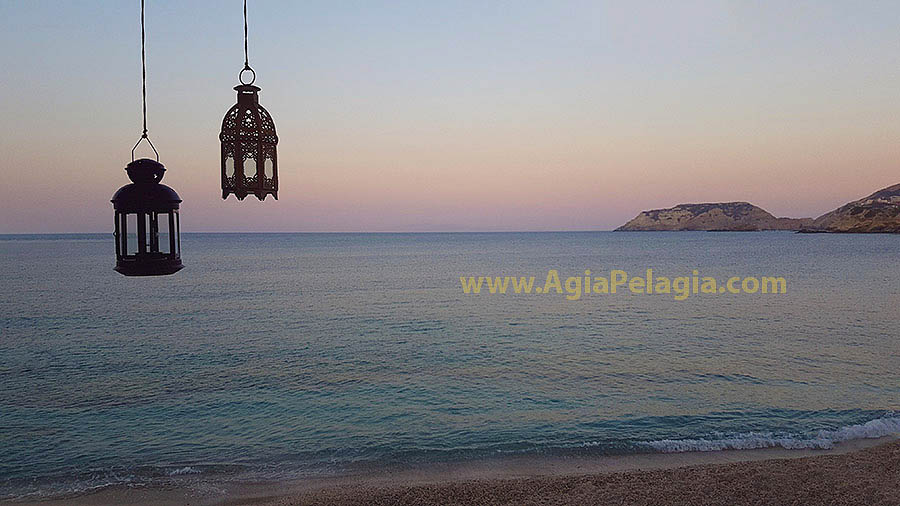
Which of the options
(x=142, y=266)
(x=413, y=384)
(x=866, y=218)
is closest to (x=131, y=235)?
(x=142, y=266)

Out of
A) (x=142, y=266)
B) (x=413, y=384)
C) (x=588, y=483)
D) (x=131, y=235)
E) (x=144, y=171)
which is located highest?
(x=144, y=171)

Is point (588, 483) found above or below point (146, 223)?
below

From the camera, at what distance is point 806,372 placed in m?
14.5

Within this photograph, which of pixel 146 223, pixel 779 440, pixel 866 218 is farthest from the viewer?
pixel 866 218

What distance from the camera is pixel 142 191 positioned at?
4363 mm

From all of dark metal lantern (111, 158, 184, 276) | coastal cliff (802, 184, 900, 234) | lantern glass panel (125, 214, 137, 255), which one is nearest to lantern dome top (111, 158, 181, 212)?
dark metal lantern (111, 158, 184, 276)

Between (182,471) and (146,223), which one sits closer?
(146,223)

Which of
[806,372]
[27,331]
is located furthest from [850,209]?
[27,331]

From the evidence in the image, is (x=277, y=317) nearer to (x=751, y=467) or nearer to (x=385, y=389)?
(x=385, y=389)

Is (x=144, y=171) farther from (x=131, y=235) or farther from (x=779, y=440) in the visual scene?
(x=779, y=440)

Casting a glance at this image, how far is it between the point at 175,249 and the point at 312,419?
7.55 metres

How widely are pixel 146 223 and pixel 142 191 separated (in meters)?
0.32

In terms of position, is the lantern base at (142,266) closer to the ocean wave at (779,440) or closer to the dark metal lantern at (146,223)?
the dark metal lantern at (146,223)

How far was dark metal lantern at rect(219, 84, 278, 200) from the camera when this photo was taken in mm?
4289
